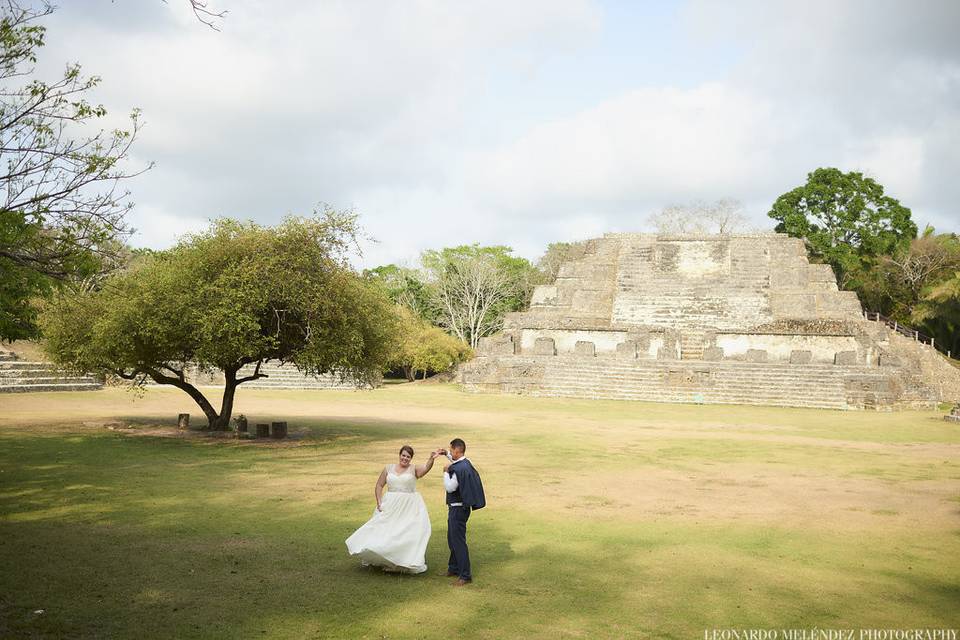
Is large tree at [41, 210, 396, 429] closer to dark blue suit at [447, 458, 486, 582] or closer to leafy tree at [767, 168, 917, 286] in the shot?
dark blue suit at [447, 458, 486, 582]

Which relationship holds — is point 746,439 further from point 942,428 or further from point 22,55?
point 22,55

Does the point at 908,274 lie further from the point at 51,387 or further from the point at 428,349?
the point at 51,387

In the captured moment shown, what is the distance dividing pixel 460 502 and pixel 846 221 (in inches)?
1858

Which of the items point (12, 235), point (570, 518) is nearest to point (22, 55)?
point (12, 235)

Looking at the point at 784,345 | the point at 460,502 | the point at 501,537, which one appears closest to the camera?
the point at 460,502

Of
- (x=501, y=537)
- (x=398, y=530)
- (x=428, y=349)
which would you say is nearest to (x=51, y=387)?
(x=428, y=349)

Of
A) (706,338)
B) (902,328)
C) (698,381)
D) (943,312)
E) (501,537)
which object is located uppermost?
(943,312)

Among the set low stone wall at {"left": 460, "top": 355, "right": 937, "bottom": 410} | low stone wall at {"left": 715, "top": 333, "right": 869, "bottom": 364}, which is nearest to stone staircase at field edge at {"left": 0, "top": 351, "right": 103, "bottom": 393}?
low stone wall at {"left": 460, "top": 355, "right": 937, "bottom": 410}

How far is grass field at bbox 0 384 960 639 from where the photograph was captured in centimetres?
592

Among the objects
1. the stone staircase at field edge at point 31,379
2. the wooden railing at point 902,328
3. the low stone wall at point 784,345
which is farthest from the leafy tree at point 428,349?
the wooden railing at point 902,328

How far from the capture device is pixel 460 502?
686cm

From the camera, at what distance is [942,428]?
20109 mm

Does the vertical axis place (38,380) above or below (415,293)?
below

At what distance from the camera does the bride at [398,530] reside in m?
6.85
